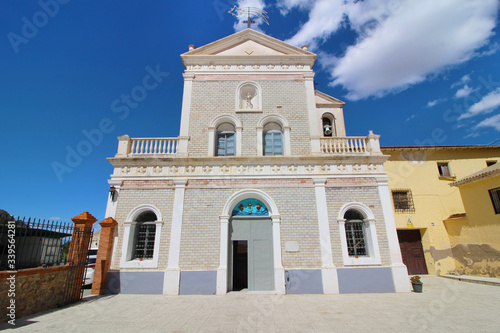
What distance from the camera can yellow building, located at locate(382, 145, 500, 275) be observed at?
12.6 metres

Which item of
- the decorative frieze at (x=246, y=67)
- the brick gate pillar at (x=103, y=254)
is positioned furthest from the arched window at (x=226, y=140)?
the brick gate pillar at (x=103, y=254)

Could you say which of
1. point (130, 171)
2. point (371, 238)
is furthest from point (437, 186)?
point (130, 171)

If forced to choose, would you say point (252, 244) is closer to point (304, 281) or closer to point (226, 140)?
point (304, 281)

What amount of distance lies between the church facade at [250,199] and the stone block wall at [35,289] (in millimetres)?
1808

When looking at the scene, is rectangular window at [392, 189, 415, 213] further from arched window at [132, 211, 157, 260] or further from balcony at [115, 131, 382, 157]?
arched window at [132, 211, 157, 260]

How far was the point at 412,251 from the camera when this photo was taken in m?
12.9

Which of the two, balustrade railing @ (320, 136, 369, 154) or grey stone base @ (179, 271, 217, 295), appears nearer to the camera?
grey stone base @ (179, 271, 217, 295)

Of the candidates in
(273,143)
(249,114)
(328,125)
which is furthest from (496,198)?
(249,114)

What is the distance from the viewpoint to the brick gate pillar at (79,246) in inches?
302

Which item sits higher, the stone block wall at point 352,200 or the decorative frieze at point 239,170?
the decorative frieze at point 239,170

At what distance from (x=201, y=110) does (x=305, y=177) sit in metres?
5.63

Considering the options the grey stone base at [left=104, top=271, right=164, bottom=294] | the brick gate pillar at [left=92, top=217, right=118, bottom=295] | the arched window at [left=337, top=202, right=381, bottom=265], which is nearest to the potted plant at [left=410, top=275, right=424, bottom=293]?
the arched window at [left=337, top=202, right=381, bottom=265]

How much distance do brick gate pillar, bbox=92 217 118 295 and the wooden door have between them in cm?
1436

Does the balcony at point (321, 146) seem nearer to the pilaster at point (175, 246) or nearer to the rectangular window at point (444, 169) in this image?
the pilaster at point (175, 246)
